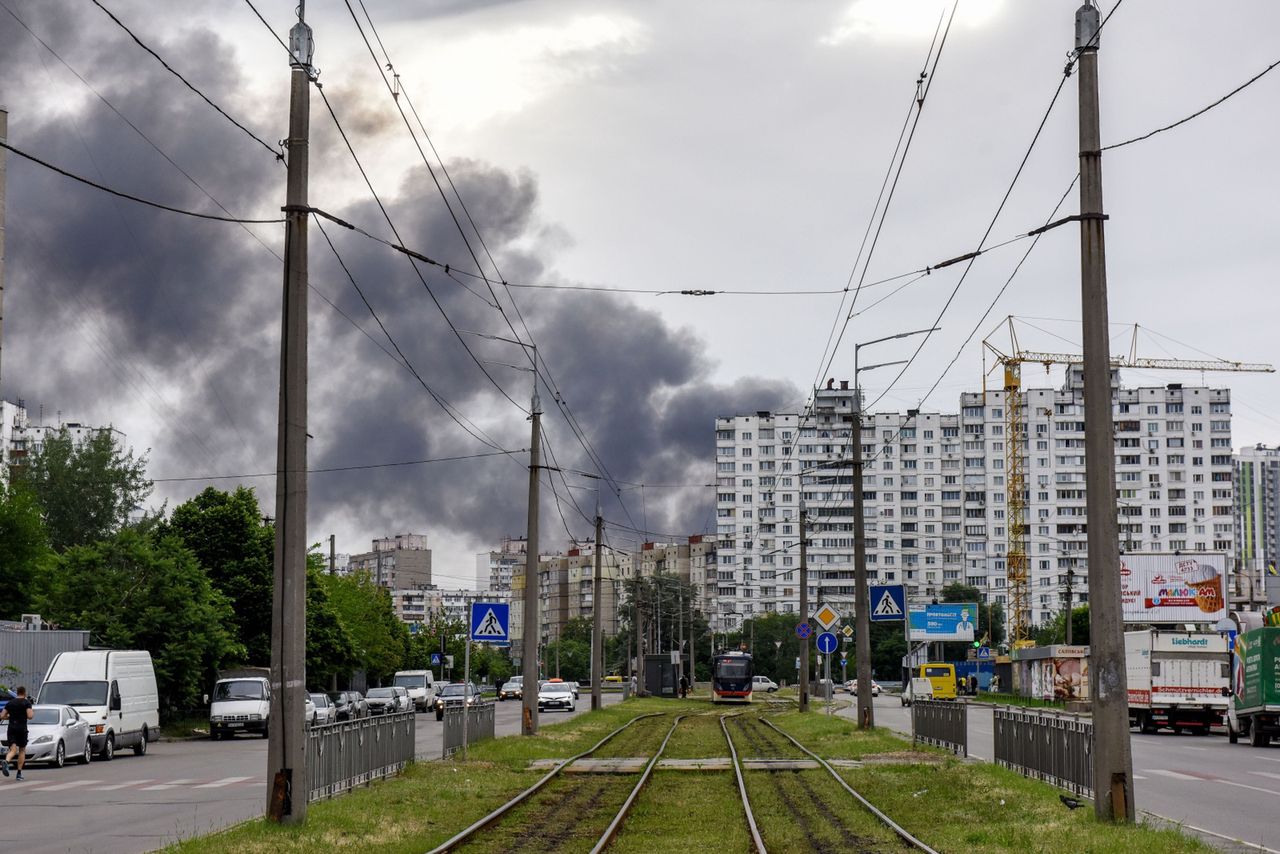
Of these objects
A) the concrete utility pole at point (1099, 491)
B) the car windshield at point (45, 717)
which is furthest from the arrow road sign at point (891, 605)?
the concrete utility pole at point (1099, 491)

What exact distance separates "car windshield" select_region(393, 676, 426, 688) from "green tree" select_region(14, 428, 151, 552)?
20794 millimetres

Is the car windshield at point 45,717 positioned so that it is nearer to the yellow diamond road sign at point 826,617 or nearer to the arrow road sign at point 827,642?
the yellow diamond road sign at point 826,617

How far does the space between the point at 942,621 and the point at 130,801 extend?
57.4m

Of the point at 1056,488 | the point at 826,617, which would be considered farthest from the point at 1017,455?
the point at 826,617

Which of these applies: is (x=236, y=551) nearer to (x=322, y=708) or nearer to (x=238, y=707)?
(x=322, y=708)

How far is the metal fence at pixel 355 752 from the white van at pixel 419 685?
5456cm

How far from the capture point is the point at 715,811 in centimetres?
2088

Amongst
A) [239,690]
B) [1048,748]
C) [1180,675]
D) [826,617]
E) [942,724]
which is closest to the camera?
[1048,748]

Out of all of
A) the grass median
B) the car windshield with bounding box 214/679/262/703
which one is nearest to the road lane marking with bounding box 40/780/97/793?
the grass median

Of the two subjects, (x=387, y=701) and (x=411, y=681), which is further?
(x=411, y=681)

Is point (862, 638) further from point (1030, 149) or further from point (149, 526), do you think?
point (149, 526)

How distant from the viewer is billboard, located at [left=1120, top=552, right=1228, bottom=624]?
76.4 meters

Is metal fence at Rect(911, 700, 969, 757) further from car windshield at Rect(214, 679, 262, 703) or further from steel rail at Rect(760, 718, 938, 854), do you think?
car windshield at Rect(214, 679, 262, 703)

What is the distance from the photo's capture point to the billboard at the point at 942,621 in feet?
250
